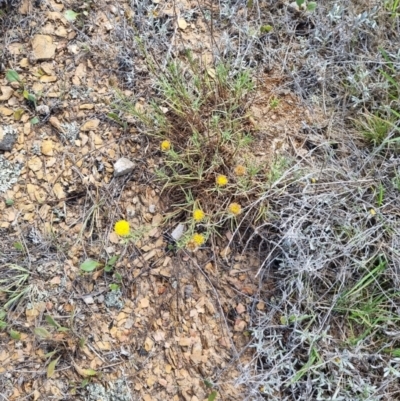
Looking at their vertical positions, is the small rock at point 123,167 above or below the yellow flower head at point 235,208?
below

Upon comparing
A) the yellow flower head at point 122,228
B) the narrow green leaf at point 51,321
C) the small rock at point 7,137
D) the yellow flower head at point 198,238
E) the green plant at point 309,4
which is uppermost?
the green plant at point 309,4

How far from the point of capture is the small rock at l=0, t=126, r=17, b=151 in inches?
80.5

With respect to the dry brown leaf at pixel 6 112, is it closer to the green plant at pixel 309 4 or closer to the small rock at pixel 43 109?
the small rock at pixel 43 109

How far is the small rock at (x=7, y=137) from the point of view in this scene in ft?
6.71

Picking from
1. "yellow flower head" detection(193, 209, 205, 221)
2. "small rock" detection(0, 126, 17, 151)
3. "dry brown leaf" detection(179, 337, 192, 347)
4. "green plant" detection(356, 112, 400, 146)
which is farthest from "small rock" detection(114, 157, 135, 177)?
"green plant" detection(356, 112, 400, 146)

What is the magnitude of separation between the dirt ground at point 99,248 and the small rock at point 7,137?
2cm

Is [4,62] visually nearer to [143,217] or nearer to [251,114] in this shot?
[143,217]

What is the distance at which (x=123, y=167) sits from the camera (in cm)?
196

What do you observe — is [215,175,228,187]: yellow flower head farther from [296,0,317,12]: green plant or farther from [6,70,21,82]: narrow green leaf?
[6,70,21,82]: narrow green leaf

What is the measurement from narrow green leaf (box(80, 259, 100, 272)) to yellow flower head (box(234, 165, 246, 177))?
68 centimetres

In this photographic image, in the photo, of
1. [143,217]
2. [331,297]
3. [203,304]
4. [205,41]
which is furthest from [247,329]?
[205,41]

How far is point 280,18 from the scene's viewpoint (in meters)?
2.18

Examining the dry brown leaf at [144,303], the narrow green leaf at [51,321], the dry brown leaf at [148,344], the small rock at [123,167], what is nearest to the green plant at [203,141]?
the small rock at [123,167]

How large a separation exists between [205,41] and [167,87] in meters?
0.40
